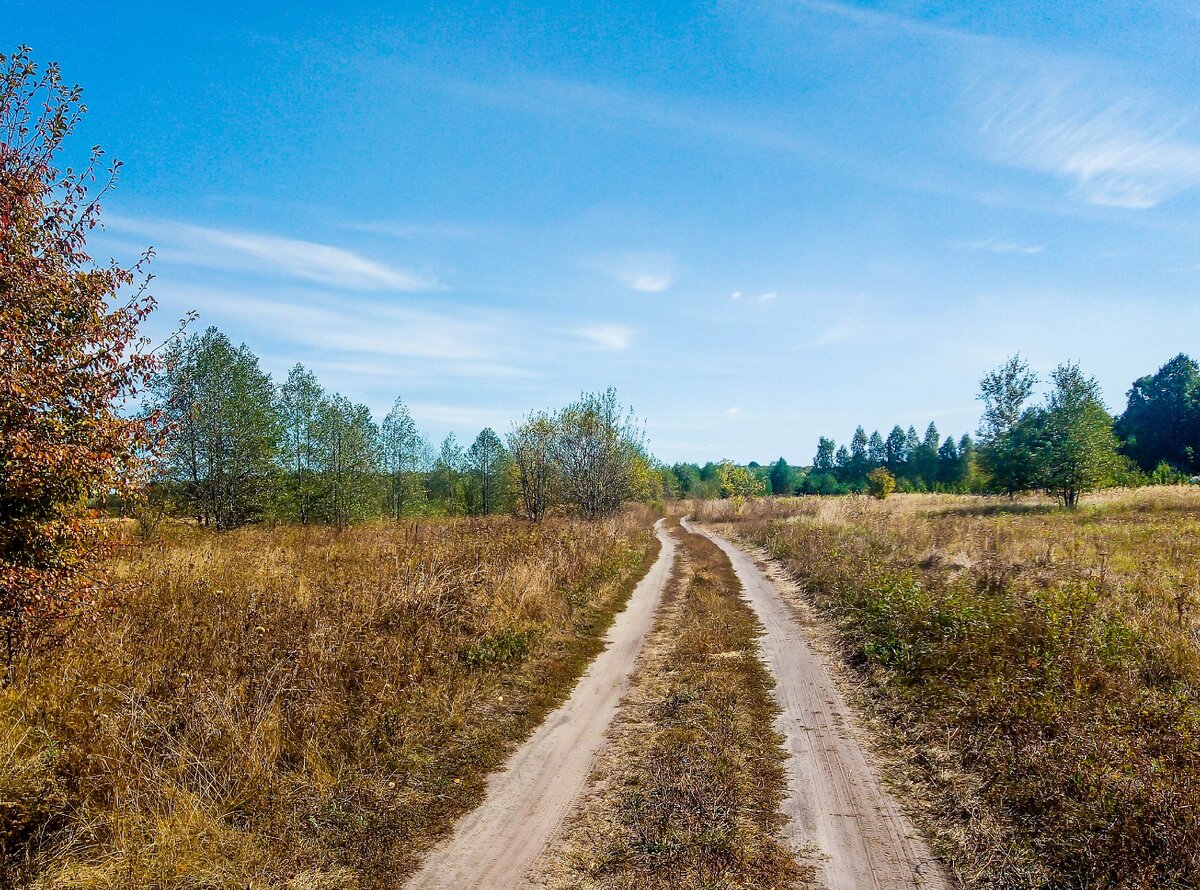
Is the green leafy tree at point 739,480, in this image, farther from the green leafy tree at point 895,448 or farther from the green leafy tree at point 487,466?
the green leafy tree at point 895,448

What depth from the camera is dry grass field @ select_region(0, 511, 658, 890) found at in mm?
4262

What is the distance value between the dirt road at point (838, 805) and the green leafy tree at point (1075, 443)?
3555cm

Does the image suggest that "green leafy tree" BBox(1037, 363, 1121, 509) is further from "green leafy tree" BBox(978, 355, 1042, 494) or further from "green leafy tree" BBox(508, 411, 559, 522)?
"green leafy tree" BBox(508, 411, 559, 522)

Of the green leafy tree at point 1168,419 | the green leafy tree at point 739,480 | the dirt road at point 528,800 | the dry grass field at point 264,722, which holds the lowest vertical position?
the dirt road at point 528,800

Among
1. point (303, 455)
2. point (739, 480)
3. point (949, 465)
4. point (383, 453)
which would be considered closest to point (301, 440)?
point (303, 455)

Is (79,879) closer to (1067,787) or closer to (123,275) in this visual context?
(123,275)

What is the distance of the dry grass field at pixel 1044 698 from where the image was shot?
4.49 metres

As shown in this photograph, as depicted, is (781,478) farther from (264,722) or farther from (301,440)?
(264,722)

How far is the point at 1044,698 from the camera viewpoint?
6723 millimetres

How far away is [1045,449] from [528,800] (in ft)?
138

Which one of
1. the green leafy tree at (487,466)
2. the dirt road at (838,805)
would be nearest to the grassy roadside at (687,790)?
the dirt road at (838,805)

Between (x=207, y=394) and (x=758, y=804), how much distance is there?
3371cm

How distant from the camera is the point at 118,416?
5.77 metres

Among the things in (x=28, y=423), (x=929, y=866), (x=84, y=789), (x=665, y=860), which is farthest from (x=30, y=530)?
(x=929, y=866)
